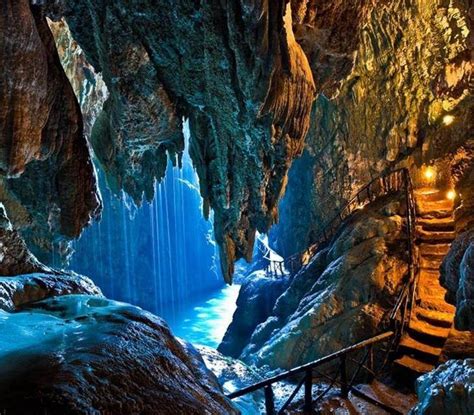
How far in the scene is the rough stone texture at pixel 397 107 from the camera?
39.0 feet

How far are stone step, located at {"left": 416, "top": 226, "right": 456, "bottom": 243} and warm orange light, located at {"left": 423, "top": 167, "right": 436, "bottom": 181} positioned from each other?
3672 millimetres

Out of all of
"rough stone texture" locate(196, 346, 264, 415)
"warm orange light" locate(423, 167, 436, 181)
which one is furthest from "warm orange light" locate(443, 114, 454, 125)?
"rough stone texture" locate(196, 346, 264, 415)

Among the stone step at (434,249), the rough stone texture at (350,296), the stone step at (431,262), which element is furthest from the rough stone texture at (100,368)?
the stone step at (434,249)

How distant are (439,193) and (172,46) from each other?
1078 cm

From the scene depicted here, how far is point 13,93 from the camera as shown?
4.10 m

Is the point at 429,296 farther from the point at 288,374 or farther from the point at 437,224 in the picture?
the point at 288,374

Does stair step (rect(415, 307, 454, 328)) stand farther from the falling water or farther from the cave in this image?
the falling water

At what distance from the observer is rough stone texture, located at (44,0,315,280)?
5652 mm

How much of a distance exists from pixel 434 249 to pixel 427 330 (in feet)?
10.3

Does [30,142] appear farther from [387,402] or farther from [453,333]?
[453,333]

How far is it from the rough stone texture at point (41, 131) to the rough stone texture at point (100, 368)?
2.14 metres

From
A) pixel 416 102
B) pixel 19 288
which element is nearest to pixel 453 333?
pixel 19 288

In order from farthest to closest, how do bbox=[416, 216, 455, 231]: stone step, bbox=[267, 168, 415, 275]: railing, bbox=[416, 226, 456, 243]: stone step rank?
bbox=[267, 168, 415, 275]: railing
bbox=[416, 216, 455, 231]: stone step
bbox=[416, 226, 456, 243]: stone step

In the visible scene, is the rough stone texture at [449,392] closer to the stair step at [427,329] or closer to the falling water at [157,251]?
the stair step at [427,329]
